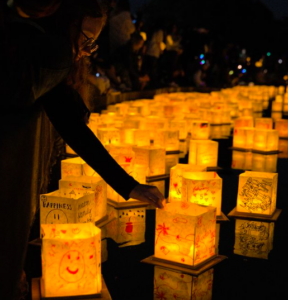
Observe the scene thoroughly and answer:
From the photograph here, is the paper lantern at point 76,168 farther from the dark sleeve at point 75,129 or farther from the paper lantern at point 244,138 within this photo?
the paper lantern at point 244,138

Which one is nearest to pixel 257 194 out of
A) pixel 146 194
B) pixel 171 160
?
pixel 146 194

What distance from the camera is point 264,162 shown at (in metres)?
4.40

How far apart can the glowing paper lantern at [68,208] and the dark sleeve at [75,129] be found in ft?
2.04

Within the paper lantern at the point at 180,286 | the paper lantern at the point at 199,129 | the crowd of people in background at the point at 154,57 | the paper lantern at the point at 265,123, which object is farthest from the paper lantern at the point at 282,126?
the paper lantern at the point at 180,286

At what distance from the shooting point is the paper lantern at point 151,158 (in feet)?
11.6

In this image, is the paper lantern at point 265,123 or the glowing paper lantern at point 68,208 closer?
the glowing paper lantern at point 68,208

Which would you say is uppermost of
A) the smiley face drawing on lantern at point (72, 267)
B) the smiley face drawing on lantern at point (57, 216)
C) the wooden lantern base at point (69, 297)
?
the smiley face drawing on lantern at point (57, 216)

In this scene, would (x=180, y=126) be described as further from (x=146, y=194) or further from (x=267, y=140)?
(x=146, y=194)

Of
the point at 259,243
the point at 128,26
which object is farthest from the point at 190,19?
the point at 259,243

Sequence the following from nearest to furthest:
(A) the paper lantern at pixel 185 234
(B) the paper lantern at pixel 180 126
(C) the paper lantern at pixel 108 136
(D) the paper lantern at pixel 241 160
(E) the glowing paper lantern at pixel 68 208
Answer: (A) the paper lantern at pixel 185 234
(E) the glowing paper lantern at pixel 68 208
(C) the paper lantern at pixel 108 136
(D) the paper lantern at pixel 241 160
(B) the paper lantern at pixel 180 126

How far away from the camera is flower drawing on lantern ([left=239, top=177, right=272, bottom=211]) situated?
271 cm

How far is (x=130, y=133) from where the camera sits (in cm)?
437

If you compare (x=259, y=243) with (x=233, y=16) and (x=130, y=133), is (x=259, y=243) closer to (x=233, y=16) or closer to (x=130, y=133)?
(x=130, y=133)

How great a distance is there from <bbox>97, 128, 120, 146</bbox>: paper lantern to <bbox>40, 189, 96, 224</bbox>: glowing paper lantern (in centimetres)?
177
